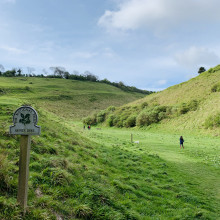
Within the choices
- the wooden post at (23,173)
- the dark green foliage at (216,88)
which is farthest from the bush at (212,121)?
the wooden post at (23,173)

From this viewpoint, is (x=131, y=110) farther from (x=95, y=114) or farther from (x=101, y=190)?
(x=101, y=190)

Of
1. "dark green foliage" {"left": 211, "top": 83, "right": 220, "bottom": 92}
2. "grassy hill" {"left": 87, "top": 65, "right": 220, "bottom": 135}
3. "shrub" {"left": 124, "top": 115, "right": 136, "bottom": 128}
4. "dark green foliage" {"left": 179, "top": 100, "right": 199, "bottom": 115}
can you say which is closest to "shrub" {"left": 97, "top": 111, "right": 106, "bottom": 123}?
"grassy hill" {"left": 87, "top": 65, "right": 220, "bottom": 135}

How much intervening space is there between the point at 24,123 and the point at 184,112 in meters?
48.0

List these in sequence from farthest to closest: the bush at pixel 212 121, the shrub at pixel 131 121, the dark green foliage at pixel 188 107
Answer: the shrub at pixel 131 121 < the dark green foliage at pixel 188 107 < the bush at pixel 212 121

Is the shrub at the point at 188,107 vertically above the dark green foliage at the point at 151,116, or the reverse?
the shrub at the point at 188,107

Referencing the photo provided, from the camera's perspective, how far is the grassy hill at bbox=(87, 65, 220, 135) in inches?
1523

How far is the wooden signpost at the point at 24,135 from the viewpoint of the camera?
16.7 ft

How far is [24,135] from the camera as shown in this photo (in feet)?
17.2

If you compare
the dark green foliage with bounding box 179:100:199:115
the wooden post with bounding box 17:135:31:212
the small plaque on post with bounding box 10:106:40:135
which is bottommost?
the wooden post with bounding box 17:135:31:212

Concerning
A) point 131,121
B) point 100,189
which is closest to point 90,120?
point 131,121

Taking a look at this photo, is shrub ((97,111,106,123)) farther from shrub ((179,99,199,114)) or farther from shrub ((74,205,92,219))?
shrub ((74,205,92,219))

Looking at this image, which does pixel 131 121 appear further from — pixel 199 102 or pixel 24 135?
pixel 24 135

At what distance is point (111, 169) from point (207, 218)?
5619mm

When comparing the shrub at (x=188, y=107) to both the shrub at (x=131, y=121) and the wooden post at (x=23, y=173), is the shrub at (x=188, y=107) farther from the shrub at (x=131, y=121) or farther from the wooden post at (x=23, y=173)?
the wooden post at (x=23, y=173)
